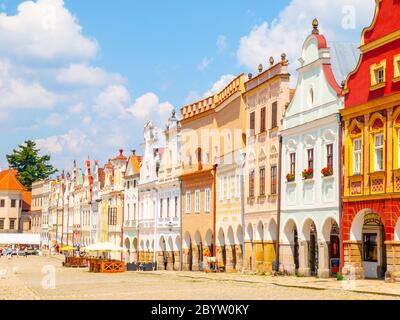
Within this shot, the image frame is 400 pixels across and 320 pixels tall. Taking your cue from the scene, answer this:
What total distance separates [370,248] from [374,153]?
4680 mm

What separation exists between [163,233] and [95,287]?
108 ft

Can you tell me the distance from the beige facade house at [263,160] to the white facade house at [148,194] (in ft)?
75.3

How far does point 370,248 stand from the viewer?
123 feet

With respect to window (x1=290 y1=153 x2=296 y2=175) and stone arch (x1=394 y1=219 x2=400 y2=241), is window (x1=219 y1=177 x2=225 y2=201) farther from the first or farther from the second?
stone arch (x1=394 y1=219 x2=400 y2=241)

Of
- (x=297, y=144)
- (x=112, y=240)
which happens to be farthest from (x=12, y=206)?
(x=297, y=144)

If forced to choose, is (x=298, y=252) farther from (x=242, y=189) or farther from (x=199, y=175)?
(x=199, y=175)

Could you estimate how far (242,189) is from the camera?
169 ft

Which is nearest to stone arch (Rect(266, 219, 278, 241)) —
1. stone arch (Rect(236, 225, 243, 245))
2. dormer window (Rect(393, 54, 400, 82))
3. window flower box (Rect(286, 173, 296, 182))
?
window flower box (Rect(286, 173, 296, 182))

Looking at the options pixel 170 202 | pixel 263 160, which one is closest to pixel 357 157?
pixel 263 160

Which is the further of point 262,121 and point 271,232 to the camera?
Result: point 262,121

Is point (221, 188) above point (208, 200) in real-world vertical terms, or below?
above

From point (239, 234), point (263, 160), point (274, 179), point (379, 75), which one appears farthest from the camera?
point (239, 234)

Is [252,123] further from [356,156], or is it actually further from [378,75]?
[378,75]
